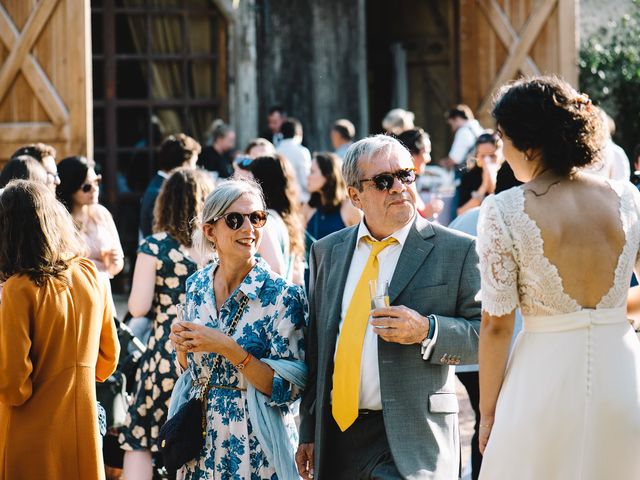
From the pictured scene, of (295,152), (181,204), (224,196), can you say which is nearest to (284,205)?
(181,204)

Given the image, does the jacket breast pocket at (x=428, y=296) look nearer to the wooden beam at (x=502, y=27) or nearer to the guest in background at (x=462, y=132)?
the guest in background at (x=462, y=132)

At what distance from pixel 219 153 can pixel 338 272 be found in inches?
321

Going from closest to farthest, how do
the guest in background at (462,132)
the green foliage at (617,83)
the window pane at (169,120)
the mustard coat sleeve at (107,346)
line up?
the mustard coat sleeve at (107,346) → the guest in background at (462,132) → the window pane at (169,120) → the green foliage at (617,83)

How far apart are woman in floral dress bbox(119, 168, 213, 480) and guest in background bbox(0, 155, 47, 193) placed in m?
0.77

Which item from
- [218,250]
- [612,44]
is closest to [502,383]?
[218,250]

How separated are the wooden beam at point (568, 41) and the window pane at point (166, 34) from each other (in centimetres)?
442

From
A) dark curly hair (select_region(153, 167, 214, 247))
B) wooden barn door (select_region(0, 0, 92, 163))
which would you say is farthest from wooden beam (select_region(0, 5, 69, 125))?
dark curly hair (select_region(153, 167, 214, 247))

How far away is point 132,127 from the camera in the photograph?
43.6 ft

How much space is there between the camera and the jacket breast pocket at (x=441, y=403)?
4051mm

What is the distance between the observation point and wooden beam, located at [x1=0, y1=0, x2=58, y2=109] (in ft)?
32.9

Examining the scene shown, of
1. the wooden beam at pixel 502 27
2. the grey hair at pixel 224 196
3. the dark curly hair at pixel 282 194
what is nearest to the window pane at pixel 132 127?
the wooden beam at pixel 502 27

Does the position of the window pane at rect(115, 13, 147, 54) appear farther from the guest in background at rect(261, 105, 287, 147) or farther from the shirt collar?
the shirt collar

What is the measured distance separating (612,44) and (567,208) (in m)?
12.5

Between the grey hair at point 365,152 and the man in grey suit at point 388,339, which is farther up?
the grey hair at point 365,152
